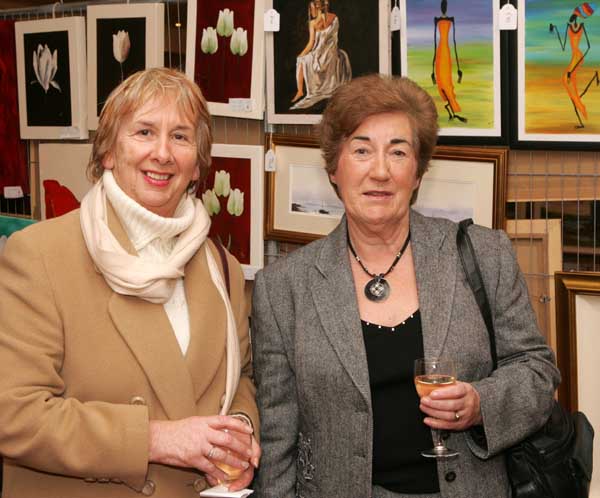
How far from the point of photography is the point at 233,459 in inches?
90.0

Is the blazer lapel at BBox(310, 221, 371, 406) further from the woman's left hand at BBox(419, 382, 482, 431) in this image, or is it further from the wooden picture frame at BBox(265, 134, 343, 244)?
the wooden picture frame at BBox(265, 134, 343, 244)

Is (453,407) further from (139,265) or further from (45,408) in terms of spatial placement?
(45,408)

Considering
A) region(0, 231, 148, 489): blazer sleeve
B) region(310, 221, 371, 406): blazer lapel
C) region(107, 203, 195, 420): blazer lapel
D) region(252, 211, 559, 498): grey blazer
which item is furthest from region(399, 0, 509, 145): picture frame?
region(0, 231, 148, 489): blazer sleeve

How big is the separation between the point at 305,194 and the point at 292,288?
95 centimetres

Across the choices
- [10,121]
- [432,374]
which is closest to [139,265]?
[432,374]

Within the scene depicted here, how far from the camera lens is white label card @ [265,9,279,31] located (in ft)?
11.2

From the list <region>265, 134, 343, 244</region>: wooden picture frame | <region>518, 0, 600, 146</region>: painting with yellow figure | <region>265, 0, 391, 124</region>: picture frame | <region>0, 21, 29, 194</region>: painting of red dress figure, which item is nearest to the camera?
<region>518, 0, 600, 146</region>: painting with yellow figure

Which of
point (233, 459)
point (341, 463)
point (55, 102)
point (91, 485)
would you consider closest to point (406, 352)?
point (341, 463)

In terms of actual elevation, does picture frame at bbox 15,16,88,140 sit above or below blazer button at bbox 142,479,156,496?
above

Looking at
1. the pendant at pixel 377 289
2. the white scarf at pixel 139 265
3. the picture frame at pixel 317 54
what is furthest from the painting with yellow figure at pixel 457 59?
the white scarf at pixel 139 265

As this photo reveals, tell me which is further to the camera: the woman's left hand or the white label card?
the white label card

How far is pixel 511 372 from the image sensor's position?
7.80 ft

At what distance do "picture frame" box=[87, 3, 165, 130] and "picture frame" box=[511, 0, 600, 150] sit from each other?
1619 mm

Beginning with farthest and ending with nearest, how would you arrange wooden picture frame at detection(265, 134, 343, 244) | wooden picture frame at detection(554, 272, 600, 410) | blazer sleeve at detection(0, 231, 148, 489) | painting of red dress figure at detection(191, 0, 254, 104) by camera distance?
1. painting of red dress figure at detection(191, 0, 254, 104)
2. wooden picture frame at detection(265, 134, 343, 244)
3. wooden picture frame at detection(554, 272, 600, 410)
4. blazer sleeve at detection(0, 231, 148, 489)
